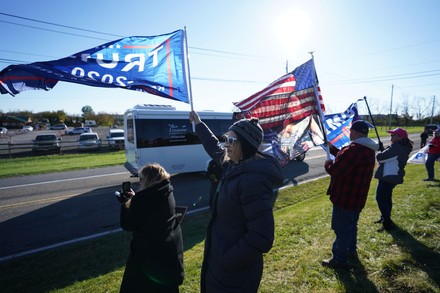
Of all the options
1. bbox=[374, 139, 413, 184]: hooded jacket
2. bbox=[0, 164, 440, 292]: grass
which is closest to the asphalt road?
bbox=[0, 164, 440, 292]: grass

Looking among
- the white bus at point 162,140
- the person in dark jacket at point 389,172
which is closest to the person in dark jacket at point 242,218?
the person in dark jacket at point 389,172

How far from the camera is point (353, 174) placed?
138 inches

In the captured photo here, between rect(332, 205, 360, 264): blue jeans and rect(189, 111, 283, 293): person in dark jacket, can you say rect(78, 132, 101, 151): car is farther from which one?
rect(189, 111, 283, 293): person in dark jacket

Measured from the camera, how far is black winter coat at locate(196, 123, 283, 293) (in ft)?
5.87

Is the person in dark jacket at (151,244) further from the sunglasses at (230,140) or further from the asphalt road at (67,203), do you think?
the asphalt road at (67,203)

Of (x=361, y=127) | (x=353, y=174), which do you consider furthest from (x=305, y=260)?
(x=361, y=127)

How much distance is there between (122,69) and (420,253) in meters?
5.46

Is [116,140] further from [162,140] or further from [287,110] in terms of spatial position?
Result: [287,110]

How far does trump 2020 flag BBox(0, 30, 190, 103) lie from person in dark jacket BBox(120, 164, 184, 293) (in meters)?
2.27

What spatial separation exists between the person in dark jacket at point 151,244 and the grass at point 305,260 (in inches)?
45.8

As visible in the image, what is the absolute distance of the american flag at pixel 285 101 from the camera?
15.9ft

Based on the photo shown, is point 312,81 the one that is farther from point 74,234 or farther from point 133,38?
point 74,234

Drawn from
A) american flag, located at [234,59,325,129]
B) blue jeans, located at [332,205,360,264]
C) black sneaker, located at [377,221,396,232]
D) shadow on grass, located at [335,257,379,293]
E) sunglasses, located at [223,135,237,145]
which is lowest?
shadow on grass, located at [335,257,379,293]

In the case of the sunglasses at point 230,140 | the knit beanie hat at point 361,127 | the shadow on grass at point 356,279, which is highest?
the knit beanie hat at point 361,127
